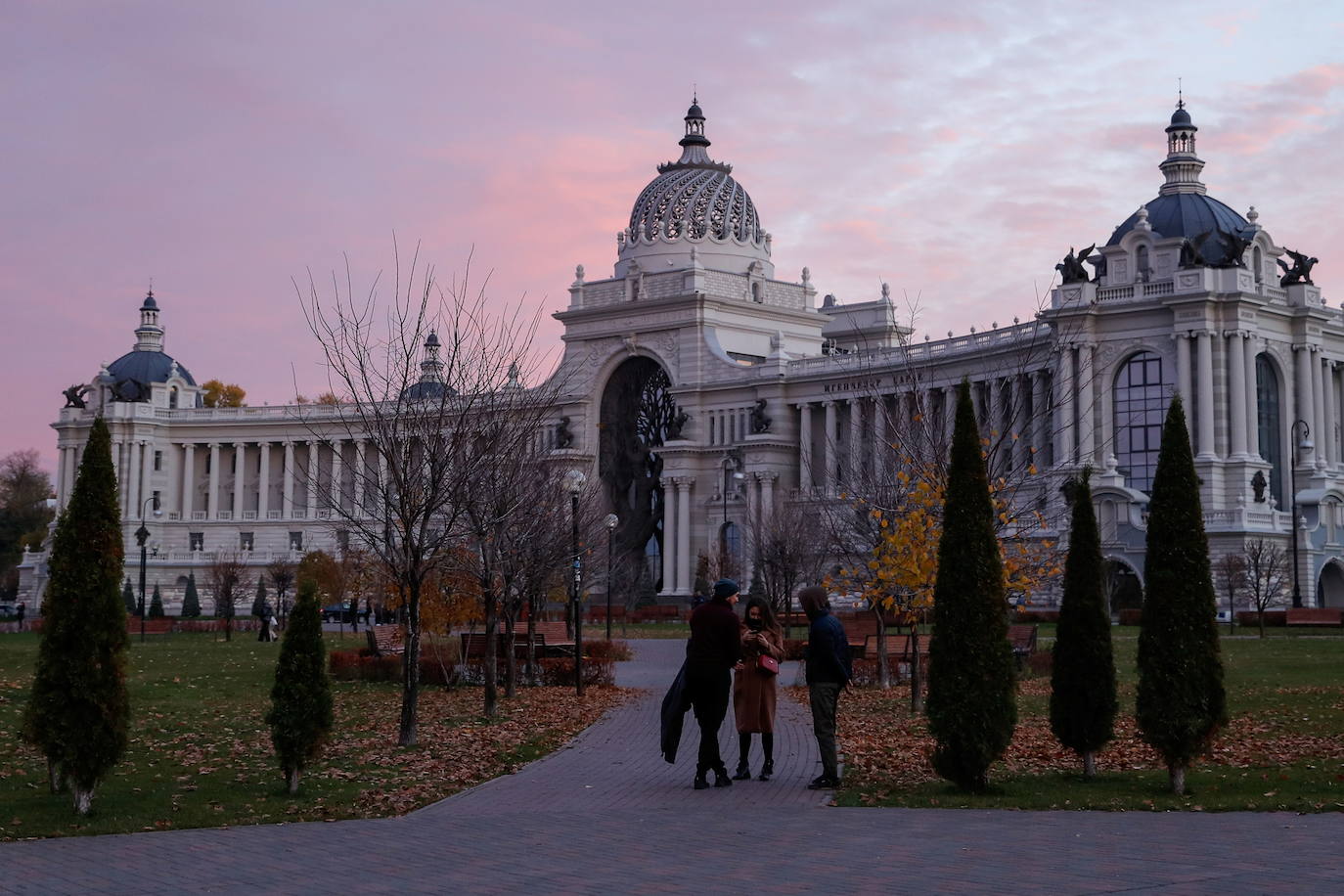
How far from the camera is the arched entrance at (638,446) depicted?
9588cm

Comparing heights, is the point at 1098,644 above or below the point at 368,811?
above

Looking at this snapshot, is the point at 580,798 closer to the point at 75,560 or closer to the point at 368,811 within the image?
the point at 368,811

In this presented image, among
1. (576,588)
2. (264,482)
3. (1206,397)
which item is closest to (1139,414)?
(1206,397)

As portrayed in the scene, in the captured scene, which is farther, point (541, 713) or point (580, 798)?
point (541, 713)

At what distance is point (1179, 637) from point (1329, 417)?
60.9m

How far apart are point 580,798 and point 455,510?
24.9ft

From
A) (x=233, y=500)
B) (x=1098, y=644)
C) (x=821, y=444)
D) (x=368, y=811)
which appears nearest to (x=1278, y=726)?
(x=1098, y=644)

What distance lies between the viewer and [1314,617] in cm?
5594

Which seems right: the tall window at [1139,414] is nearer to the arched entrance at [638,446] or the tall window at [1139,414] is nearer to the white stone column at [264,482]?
the arched entrance at [638,446]

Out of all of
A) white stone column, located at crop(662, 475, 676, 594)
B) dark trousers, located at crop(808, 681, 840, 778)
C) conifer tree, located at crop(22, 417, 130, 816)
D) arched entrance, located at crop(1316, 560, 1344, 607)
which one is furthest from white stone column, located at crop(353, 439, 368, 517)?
arched entrance, located at crop(1316, 560, 1344, 607)

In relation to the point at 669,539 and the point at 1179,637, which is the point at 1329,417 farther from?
the point at 1179,637

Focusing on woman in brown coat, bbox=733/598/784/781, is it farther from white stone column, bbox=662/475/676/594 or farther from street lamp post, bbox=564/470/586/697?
white stone column, bbox=662/475/676/594

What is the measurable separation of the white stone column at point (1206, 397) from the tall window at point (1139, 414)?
202cm

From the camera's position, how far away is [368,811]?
16078 mm
